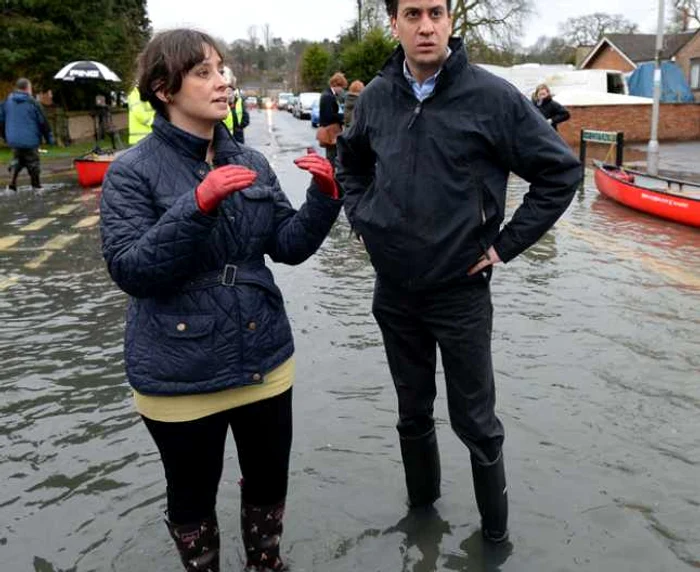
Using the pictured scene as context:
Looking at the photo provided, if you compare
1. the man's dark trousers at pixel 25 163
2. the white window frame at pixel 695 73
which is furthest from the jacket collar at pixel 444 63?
the white window frame at pixel 695 73

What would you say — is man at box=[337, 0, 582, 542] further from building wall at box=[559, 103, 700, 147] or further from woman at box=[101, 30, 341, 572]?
building wall at box=[559, 103, 700, 147]

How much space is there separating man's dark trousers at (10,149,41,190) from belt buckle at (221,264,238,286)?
13719 millimetres

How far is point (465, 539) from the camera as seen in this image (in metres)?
3.24

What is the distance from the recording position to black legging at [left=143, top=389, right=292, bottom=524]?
99.1 inches

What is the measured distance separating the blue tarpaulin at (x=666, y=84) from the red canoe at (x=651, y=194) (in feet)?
78.1

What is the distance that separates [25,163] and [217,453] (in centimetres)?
1401

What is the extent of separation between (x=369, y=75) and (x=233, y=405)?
38730 mm

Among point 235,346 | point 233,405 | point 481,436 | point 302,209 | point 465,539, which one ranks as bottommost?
point 465,539

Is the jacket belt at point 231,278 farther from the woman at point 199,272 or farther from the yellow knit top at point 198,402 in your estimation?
the yellow knit top at point 198,402

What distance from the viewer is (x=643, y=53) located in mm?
48062

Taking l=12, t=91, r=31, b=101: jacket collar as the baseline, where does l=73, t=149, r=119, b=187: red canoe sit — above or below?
below

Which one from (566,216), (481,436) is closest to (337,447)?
(481,436)

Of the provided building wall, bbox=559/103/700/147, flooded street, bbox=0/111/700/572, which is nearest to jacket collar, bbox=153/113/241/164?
flooded street, bbox=0/111/700/572

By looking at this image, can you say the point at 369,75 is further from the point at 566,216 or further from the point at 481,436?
the point at 481,436
